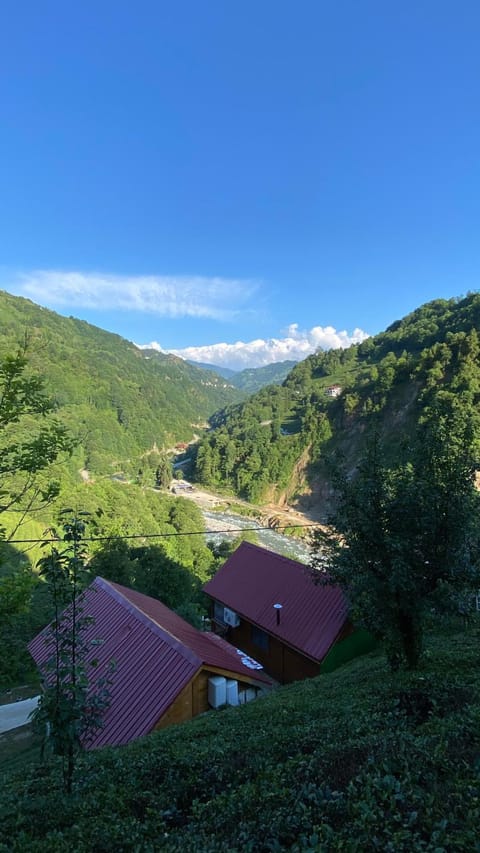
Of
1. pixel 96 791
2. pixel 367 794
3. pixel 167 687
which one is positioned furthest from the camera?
pixel 167 687

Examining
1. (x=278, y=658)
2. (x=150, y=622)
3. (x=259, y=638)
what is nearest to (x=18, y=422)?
(x=150, y=622)

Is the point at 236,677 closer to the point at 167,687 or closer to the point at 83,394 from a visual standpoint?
the point at 167,687

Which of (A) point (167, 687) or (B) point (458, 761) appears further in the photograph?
(A) point (167, 687)

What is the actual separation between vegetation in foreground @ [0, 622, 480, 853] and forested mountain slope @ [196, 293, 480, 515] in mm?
29503

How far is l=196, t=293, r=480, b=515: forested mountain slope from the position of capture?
60250mm

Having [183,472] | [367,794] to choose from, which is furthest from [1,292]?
[367,794]

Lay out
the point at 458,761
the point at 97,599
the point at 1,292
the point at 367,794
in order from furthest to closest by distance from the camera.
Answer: the point at 1,292, the point at 97,599, the point at 458,761, the point at 367,794

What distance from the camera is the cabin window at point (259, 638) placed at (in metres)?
15.3

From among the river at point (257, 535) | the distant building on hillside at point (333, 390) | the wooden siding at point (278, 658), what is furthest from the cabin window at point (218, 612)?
the distant building on hillside at point (333, 390)

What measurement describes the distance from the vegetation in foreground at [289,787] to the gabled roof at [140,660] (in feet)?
8.35

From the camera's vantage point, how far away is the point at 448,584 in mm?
6617

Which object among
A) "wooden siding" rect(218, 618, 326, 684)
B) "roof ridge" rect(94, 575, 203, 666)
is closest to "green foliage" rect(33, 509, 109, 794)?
"roof ridge" rect(94, 575, 203, 666)

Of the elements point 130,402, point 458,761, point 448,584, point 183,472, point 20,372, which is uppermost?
point 130,402

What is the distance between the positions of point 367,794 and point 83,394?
13418cm
